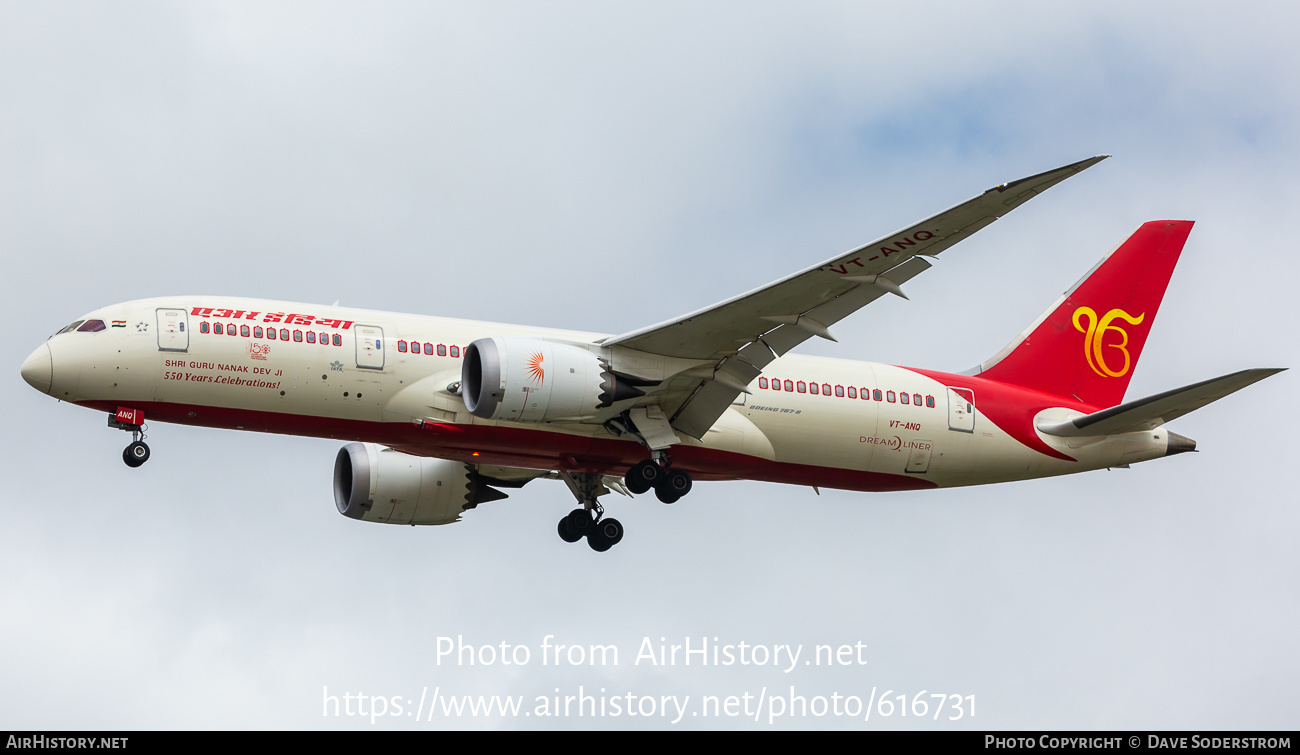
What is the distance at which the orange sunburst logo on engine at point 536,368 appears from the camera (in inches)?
1300

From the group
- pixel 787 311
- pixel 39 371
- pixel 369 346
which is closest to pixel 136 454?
pixel 39 371

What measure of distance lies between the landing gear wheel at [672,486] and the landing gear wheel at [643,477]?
0.14m

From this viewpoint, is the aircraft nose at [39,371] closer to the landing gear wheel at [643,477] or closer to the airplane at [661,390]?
the airplane at [661,390]

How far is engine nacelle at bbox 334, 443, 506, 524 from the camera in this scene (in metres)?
41.1

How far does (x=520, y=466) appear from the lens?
36.7 m

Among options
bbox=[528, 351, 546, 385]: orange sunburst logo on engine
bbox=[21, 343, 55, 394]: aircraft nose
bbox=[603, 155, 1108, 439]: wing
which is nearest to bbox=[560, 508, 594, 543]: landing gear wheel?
bbox=[603, 155, 1108, 439]: wing

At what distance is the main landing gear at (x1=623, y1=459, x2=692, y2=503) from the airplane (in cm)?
4

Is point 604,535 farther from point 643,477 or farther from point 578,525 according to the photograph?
point 643,477

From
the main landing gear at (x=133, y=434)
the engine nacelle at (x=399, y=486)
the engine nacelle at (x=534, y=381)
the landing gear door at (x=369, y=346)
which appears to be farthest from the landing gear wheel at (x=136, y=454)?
the engine nacelle at (x=399, y=486)

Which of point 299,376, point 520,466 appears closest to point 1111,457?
point 520,466

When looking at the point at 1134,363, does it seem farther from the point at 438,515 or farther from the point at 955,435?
the point at 438,515

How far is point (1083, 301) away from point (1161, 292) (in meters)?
2.14

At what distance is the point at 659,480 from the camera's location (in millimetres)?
35688

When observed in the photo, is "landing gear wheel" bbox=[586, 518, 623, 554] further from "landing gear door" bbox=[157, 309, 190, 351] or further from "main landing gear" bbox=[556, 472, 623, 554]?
"landing gear door" bbox=[157, 309, 190, 351]
